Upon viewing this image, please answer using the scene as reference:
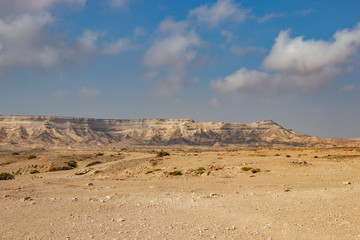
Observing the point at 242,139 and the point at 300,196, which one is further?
the point at 242,139

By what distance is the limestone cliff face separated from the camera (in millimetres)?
155250

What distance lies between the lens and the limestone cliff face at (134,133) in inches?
6112

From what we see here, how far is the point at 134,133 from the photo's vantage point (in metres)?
188

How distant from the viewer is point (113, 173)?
3266 cm

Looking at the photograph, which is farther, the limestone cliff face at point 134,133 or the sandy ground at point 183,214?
the limestone cliff face at point 134,133

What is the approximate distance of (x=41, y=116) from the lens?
594ft

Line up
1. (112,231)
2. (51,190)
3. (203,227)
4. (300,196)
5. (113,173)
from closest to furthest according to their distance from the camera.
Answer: (112,231) → (203,227) → (300,196) → (51,190) → (113,173)

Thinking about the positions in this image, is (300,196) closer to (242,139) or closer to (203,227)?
(203,227)

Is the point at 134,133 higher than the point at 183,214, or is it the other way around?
the point at 183,214

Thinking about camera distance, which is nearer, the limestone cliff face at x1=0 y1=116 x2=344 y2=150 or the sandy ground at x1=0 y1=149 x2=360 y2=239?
the sandy ground at x1=0 y1=149 x2=360 y2=239

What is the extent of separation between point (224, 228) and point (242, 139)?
166834 millimetres

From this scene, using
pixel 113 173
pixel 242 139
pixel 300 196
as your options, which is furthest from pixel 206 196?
pixel 242 139

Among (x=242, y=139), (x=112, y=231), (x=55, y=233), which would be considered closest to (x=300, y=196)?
(x=112, y=231)

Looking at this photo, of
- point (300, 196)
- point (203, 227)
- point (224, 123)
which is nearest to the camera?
point (203, 227)
